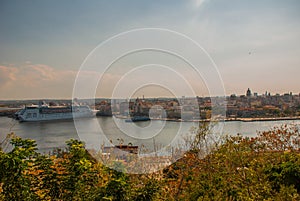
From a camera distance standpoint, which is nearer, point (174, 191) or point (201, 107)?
point (174, 191)

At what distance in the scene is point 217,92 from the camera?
3295 mm

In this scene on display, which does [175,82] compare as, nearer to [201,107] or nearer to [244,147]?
[201,107]

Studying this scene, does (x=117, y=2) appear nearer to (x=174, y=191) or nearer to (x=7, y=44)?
(x=174, y=191)

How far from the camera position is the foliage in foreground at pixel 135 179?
1972mm

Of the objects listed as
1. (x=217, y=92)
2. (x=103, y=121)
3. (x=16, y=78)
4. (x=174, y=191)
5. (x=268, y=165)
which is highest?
(x=16, y=78)

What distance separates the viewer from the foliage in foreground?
1.97 m

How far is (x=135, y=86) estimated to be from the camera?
3254mm

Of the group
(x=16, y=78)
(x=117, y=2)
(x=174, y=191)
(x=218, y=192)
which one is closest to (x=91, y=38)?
(x=117, y=2)

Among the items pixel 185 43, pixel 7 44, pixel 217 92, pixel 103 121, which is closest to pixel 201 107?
pixel 217 92

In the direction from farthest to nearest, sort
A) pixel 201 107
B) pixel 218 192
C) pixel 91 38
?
pixel 91 38 < pixel 201 107 < pixel 218 192

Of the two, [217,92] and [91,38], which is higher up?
[91,38]

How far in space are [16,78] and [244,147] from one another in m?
6.41

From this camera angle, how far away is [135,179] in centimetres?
274

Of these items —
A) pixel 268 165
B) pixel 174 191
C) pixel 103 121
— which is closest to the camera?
pixel 174 191
